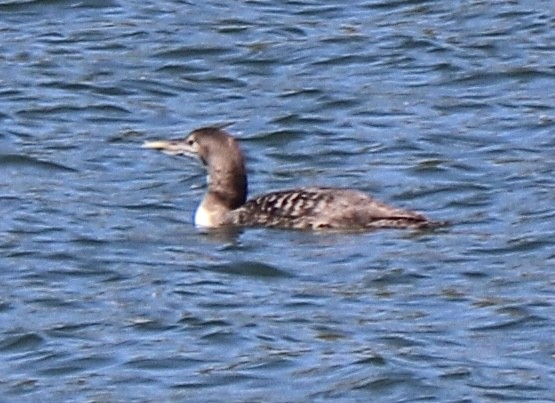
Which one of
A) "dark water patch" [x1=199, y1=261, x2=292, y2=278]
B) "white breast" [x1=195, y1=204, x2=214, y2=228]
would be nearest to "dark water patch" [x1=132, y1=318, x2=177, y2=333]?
"dark water patch" [x1=199, y1=261, x2=292, y2=278]

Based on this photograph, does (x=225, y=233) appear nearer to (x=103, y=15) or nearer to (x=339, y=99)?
(x=339, y=99)

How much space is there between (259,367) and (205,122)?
5.89 m

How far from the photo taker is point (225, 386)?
11.3 m

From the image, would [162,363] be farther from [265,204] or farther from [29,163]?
[29,163]

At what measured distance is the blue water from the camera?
11680mm

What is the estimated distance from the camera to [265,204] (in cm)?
1480

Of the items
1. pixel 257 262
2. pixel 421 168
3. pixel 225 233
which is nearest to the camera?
pixel 257 262

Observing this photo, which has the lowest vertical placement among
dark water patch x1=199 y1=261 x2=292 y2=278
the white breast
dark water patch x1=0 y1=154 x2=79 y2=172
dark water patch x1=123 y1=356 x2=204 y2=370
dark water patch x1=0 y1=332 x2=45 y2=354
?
the white breast

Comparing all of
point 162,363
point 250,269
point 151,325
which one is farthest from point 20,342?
point 250,269

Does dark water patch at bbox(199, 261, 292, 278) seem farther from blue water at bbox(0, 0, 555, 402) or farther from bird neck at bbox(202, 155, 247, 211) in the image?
bird neck at bbox(202, 155, 247, 211)

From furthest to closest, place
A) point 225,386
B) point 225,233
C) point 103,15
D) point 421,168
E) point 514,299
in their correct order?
point 103,15 → point 421,168 → point 225,233 → point 514,299 → point 225,386

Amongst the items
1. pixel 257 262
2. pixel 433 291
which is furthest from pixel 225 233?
pixel 433 291

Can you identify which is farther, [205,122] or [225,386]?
[205,122]

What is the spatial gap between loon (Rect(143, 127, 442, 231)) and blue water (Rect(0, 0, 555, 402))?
12 centimetres
